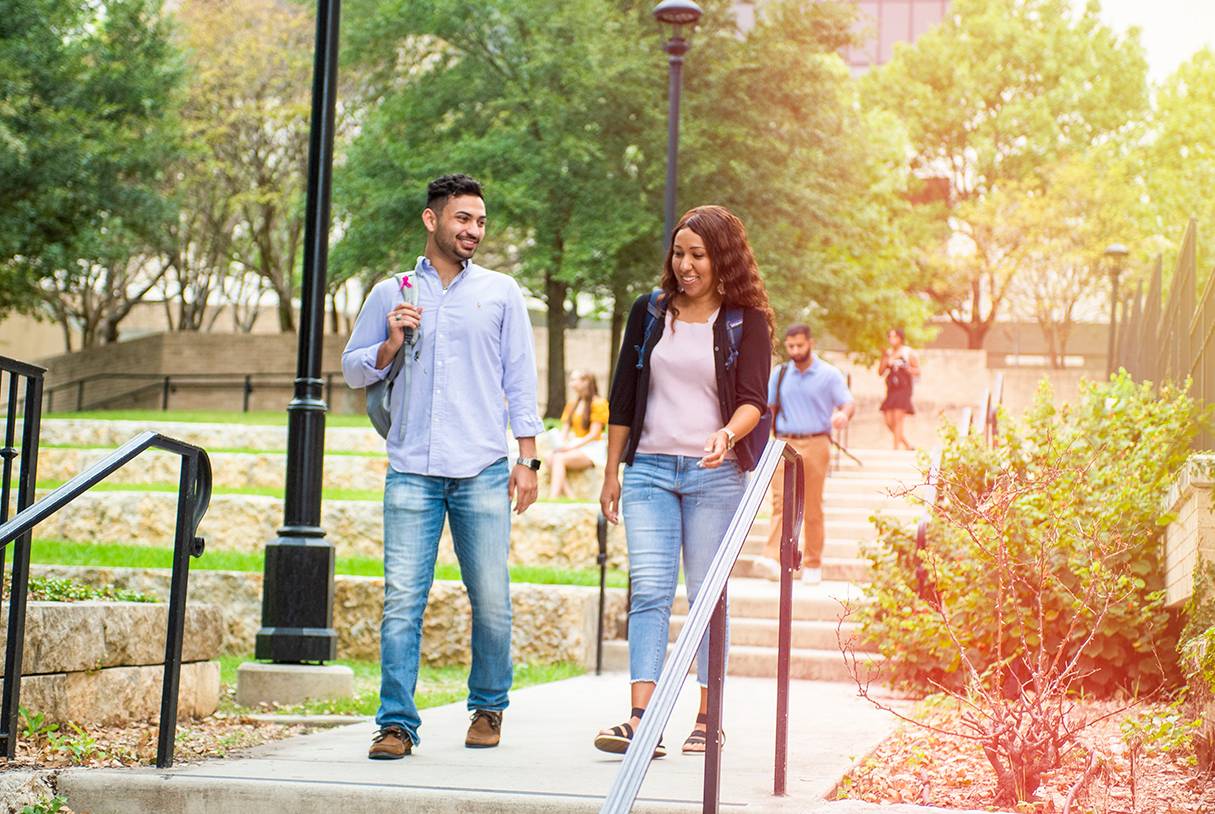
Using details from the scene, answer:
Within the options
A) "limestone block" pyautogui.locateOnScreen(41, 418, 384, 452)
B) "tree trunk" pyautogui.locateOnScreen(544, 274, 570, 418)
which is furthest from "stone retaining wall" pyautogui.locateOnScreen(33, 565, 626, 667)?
"tree trunk" pyautogui.locateOnScreen(544, 274, 570, 418)

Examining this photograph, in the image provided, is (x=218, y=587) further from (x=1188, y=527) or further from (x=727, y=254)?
(x=1188, y=527)

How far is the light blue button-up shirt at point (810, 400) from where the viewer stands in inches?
445

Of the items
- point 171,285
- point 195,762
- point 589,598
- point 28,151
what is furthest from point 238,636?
point 171,285

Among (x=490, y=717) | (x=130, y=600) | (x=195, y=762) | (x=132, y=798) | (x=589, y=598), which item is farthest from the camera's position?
(x=589, y=598)

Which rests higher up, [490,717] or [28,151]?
[28,151]

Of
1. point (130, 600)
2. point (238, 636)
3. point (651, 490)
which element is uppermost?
point (651, 490)

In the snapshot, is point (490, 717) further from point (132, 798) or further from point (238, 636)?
point (238, 636)

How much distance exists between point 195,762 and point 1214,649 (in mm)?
3271

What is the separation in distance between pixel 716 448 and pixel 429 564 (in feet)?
3.65

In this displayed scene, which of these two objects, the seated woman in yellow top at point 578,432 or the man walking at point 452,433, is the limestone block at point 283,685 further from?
the seated woman in yellow top at point 578,432

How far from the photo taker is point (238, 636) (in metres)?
10.4

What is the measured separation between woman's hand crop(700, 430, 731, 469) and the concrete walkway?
1024mm

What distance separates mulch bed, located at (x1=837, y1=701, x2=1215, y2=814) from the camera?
14.8 feet

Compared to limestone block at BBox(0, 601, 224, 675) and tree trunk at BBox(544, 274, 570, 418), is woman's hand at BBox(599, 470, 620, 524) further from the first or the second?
tree trunk at BBox(544, 274, 570, 418)
